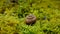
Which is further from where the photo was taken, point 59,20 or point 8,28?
point 59,20

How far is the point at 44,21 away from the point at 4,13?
128cm

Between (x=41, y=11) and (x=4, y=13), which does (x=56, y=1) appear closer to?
(x=41, y=11)

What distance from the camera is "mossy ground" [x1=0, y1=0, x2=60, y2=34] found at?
14.9 ft

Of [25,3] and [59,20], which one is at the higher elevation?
[25,3]

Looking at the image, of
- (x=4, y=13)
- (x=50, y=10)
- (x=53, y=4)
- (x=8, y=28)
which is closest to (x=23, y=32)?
(x=8, y=28)

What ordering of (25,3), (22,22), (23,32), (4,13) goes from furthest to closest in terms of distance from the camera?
(25,3) → (4,13) → (22,22) → (23,32)

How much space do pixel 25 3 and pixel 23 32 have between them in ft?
5.77

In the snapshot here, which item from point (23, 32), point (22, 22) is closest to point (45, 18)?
point (22, 22)

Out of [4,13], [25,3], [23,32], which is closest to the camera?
[23,32]

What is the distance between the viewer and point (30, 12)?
550 centimetres

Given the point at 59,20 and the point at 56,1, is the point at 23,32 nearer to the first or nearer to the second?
the point at 59,20

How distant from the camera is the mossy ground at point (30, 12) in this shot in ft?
14.9

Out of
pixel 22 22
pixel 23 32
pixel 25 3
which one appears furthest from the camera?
pixel 25 3

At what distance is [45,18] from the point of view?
5.21 metres
